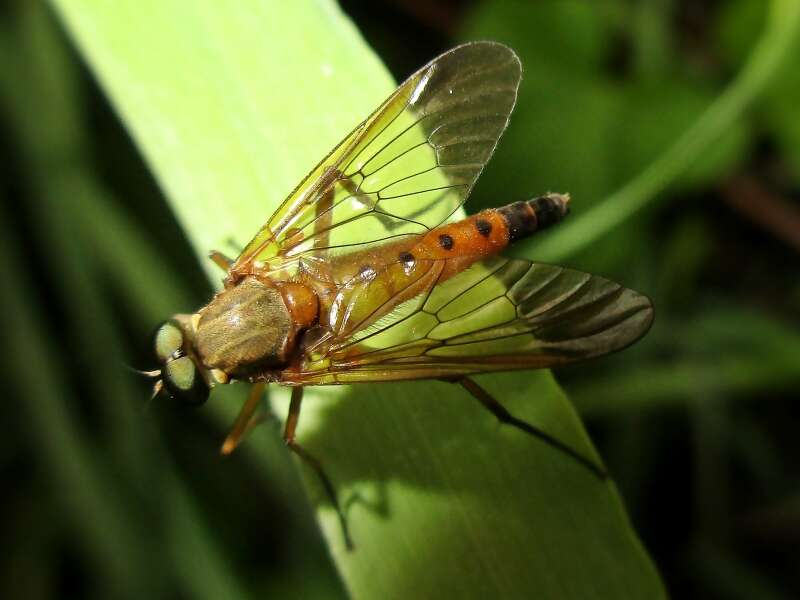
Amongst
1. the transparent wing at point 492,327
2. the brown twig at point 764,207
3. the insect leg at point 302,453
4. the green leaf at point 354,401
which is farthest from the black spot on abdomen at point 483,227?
the brown twig at point 764,207

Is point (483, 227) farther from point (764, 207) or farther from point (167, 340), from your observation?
point (764, 207)

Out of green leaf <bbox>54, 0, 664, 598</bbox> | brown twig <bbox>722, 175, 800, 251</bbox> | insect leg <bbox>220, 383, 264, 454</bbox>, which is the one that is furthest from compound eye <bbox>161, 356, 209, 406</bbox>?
brown twig <bbox>722, 175, 800, 251</bbox>

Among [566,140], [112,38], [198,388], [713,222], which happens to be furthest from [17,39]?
[713,222]

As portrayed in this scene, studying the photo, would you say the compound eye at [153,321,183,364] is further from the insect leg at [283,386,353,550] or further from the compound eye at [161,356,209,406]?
the insect leg at [283,386,353,550]

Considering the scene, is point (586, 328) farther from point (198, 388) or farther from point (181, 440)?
point (181, 440)

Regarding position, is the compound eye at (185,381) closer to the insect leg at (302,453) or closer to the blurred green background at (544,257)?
the insect leg at (302,453)

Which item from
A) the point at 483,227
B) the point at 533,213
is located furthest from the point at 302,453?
the point at 533,213

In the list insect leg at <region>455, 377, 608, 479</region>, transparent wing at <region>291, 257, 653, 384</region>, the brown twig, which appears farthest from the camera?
the brown twig
